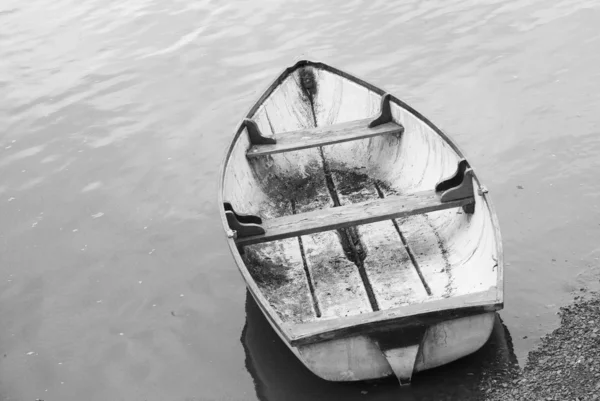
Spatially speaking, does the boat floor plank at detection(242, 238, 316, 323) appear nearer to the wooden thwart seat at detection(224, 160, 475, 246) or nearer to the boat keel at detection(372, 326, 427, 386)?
the wooden thwart seat at detection(224, 160, 475, 246)

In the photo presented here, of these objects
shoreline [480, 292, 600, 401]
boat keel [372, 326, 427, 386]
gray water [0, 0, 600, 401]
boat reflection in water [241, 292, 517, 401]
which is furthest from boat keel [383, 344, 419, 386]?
shoreline [480, 292, 600, 401]

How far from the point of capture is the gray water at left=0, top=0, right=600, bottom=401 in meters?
6.85

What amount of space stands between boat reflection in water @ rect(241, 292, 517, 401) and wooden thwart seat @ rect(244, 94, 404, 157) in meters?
2.28

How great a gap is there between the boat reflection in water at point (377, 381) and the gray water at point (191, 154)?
0.03 meters

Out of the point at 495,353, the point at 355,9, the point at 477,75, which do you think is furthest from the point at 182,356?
the point at 355,9

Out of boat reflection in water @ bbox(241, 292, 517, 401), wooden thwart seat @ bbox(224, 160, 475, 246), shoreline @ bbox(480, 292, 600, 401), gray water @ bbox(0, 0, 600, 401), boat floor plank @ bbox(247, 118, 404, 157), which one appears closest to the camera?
shoreline @ bbox(480, 292, 600, 401)

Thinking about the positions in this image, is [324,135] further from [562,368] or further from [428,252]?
[562,368]

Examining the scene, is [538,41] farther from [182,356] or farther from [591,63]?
[182,356]

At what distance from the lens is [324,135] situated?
8.20 metres

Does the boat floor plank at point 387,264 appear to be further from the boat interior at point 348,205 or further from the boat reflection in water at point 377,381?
the boat reflection in water at point 377,381

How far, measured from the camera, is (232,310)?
730 cm

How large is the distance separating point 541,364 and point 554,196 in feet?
9.32

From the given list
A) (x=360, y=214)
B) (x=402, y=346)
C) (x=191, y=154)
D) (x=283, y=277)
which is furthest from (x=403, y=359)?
(x=191, y=154)

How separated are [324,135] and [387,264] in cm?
196
